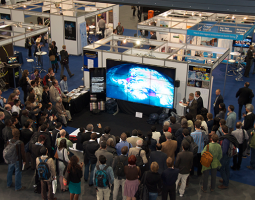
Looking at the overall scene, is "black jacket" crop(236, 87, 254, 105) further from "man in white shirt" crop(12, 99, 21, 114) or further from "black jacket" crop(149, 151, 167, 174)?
"man in white shirt" crop(12, 99, 21, 114)

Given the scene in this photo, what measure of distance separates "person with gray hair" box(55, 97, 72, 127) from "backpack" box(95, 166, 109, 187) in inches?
149

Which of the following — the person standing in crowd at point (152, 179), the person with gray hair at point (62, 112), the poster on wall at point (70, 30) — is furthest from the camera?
the poster on wall at point (70, 30)

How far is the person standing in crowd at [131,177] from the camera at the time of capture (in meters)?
5.03

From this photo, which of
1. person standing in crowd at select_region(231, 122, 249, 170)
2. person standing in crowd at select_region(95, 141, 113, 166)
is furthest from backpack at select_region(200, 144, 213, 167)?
person standing in crowd at select_region(95, 141, 113, 166)

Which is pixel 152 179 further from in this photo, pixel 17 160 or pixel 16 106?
pixel 16 106

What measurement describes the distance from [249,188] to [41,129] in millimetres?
4433

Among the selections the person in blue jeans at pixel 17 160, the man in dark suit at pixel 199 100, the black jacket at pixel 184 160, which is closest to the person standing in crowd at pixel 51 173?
the person in blue jeans at pixel 17 160

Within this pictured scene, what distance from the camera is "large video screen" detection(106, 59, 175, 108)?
8.82 meters

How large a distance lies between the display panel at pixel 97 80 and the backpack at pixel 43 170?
4729mm

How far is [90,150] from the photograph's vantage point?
5707 mm

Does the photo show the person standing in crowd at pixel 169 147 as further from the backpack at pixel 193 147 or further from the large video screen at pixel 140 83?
the large video screen at pixel 140 83

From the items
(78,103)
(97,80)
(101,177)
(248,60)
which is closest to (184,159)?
(101,177)

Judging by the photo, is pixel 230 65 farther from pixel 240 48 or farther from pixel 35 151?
pixel 35 151

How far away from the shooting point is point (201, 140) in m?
6.24
